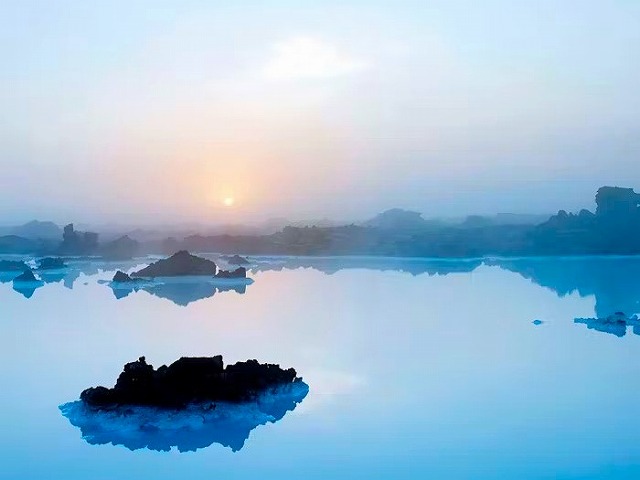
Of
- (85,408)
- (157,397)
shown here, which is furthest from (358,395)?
(85,408)

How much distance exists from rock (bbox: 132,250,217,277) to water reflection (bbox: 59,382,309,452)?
1450cm

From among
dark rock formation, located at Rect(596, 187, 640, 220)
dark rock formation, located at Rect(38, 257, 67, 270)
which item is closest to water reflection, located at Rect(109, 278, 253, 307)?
dark rock formation, located at Rect(38, 257, 67, 270)

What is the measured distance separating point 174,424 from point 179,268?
15.3 metres

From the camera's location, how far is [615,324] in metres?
11.5

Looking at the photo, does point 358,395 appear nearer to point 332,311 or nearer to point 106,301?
point 332,311

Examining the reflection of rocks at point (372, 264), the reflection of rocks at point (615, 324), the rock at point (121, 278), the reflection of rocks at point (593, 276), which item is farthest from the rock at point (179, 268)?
the reflection of rocks at point (615, 324)

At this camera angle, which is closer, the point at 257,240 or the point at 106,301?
the point at 106,301

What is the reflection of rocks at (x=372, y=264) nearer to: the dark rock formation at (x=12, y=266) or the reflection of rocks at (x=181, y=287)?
the reflection of rocks at (x=181, y=287)

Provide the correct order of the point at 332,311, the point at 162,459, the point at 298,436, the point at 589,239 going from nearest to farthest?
the point at 162,459 < the point at 298,436 < the point at 332,311 < the point at 589,239

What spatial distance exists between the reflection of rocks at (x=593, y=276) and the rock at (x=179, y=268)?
10.2m

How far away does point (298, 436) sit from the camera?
5863 mm

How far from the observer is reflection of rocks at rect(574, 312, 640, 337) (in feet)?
36.9

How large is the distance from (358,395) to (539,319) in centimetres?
638

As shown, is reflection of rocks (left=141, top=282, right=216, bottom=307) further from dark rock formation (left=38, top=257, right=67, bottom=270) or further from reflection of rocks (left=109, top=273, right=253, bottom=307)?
dark rock formation (left=38, top=257, right=67, bottom=270)
